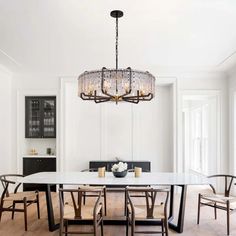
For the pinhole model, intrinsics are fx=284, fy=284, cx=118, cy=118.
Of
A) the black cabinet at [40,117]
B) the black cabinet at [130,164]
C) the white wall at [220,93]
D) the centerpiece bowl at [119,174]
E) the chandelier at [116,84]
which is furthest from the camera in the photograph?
the black cabinet at [40,117]

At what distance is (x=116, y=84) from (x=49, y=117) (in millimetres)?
3305

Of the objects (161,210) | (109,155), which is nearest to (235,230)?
(161,210)

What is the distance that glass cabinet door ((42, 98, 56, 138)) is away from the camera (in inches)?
251

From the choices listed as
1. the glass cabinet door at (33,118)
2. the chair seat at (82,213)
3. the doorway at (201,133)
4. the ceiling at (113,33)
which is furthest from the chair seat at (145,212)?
the glass cabinet door at (33,118)

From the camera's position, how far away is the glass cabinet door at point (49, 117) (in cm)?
638

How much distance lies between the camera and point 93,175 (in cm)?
426

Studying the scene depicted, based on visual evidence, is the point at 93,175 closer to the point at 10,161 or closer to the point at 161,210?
the point at 161,210

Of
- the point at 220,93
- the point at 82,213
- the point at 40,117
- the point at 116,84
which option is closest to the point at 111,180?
the point at 82,213

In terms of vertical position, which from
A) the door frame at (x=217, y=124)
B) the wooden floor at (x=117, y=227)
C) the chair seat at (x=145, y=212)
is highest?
the door frame at (x=217, y=124)

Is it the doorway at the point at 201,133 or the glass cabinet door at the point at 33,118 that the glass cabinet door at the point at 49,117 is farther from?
the doorway at the point at 201,133

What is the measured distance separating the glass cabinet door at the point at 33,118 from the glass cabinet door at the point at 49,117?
13cm

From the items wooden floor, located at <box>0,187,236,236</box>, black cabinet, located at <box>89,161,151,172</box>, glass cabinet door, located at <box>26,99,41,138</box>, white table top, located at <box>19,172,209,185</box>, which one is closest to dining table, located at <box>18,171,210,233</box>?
white table top, located at <box>19,172,209,185</box>

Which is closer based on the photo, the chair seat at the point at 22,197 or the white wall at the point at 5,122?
the chair seat at the point at 22,197

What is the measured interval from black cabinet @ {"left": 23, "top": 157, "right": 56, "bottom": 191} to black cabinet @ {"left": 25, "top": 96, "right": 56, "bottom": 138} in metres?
0.51
